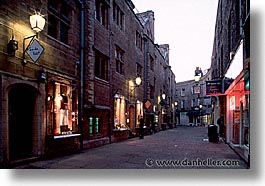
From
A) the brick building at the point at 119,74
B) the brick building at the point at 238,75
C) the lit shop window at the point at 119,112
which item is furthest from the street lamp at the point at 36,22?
the lit shop window at the point at 119,112

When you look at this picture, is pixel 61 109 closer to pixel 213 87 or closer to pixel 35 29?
pixel 35 29

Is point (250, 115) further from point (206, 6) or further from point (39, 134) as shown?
point (39, 134)

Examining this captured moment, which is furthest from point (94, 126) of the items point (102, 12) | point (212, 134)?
point (212, 134)

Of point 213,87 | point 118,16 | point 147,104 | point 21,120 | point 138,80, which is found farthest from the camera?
point 147,104

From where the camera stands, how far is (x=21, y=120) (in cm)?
371

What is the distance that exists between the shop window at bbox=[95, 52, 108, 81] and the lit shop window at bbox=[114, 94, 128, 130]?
0.74 meters

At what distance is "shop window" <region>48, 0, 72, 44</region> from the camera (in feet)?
14.0

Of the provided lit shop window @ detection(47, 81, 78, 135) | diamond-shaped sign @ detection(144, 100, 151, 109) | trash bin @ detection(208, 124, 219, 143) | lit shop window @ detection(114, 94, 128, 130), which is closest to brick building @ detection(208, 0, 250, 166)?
trash bin @ detection(208, 124, 219, 143)

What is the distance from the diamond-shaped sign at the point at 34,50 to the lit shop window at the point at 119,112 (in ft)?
11.5

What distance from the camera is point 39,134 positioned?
12.8ft

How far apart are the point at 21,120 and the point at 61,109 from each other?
36.4 inches

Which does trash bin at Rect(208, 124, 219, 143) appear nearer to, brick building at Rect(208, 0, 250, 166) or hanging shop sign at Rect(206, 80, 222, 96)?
brick building at Rect(208, 0, 250, 166)

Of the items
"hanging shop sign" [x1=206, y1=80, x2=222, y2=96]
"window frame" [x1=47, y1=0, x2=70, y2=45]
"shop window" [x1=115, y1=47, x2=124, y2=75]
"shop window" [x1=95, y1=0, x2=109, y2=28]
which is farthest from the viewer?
"shop window" [x1=115, y1=47, x2=124, y2=75]

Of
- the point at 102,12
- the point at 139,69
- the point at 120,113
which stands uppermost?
the point at 102,12
